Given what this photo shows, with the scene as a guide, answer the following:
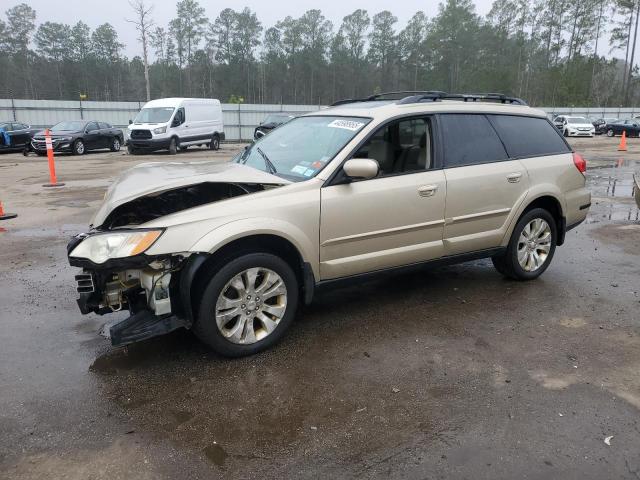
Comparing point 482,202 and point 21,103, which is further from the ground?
point 21,103

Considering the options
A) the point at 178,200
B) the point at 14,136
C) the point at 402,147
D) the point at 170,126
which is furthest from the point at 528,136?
the point at 14,136

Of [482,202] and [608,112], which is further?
[608,112]

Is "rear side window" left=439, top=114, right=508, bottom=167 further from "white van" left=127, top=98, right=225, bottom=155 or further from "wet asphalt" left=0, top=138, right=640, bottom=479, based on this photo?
"white van" left=127, top=98, right=225, bottom=155

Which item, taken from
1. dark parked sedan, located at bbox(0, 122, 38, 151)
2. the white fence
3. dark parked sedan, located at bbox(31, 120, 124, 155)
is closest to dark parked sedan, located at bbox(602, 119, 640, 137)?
the white fence

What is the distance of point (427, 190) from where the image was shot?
4.38 m

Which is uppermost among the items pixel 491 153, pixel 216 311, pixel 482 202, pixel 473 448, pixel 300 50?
pixel 300 50

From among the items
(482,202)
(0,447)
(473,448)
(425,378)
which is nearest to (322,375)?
(425,378)

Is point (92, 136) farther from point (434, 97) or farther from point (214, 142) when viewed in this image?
point (434, 97)

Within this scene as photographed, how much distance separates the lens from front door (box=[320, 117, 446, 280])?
3975 millimetres

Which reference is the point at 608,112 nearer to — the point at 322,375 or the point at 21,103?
the point at 21,103

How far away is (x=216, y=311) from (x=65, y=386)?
41.6 inches

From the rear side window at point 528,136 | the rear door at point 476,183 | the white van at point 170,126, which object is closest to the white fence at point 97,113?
the white van at point 170,126

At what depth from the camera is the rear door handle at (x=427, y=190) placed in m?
4.35

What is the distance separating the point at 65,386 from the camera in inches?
132
